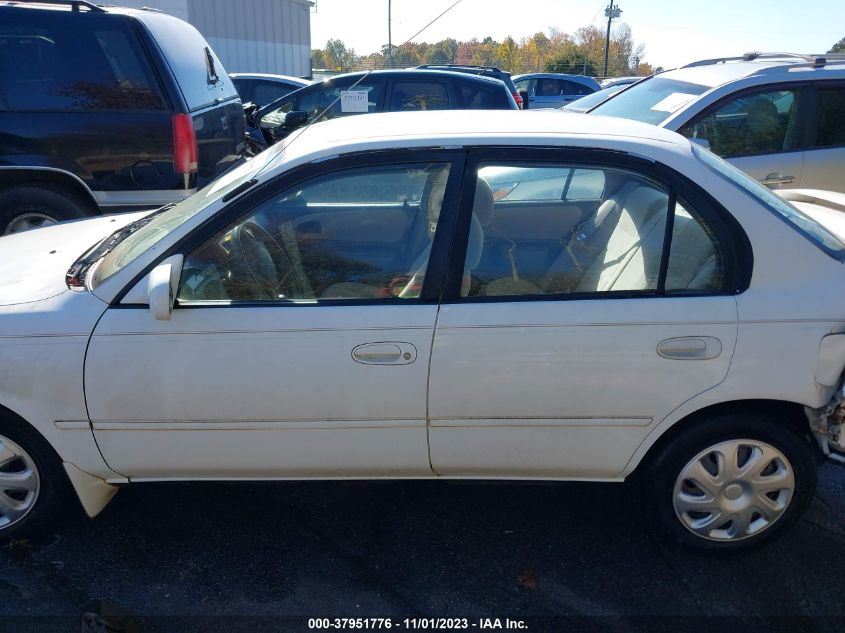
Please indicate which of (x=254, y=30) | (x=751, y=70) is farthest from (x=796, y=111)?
(x=254, y=30)

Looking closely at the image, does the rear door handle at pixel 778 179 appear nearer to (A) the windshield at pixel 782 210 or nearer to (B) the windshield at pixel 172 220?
(A) the windshield at pixel 782 210

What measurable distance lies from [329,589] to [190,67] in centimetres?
441

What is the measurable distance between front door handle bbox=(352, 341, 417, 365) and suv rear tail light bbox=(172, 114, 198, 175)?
3204 mm

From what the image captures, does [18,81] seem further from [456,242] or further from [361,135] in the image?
[456,242]

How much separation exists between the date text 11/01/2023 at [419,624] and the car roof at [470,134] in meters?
1.70

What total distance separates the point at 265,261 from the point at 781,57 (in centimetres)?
584

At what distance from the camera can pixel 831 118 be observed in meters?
5.59

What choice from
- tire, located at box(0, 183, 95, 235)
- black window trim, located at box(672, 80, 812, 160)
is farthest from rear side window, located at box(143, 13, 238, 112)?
black window trim, located at box(672, 80, 812, 160)

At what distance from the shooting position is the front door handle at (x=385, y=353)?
2.54 meters

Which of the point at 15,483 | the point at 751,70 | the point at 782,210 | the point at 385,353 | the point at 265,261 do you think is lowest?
the point at 15,483

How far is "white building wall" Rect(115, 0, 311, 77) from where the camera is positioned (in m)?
23.6

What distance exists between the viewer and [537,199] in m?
3.22

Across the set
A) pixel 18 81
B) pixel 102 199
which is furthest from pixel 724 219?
pixel 18 81

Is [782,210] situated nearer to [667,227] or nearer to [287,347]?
[667,227]
